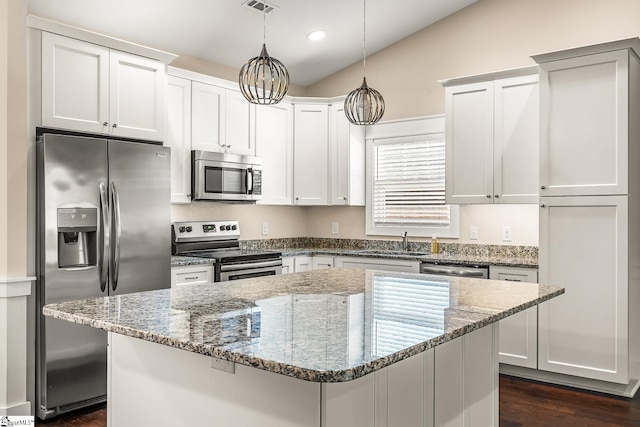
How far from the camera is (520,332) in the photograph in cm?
395

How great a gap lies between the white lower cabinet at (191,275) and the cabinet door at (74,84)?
1.17 meters

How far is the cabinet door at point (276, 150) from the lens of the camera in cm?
513

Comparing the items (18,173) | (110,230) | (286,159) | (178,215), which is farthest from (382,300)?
(286,159)

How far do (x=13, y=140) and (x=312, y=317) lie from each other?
2321 millimetres

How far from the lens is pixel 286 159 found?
538 cm

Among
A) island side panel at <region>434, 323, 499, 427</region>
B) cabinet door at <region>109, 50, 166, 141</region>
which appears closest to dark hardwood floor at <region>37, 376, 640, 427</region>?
island side panel at <region>434, 323, 499, 427</region>

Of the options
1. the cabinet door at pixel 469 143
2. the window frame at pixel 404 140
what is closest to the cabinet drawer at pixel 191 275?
the window frame at pixel 404 140

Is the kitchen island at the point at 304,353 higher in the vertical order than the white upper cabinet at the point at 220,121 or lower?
lower

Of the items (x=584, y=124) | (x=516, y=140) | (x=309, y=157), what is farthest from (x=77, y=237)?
(x=584, y=124)

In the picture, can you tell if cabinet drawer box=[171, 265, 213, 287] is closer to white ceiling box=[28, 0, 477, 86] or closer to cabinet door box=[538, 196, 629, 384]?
white ceiling box=[28, 0, 477, 86]

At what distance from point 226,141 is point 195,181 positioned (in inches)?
21.0

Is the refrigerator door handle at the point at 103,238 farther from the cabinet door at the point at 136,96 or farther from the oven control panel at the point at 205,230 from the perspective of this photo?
the oven control panel at the point at 205,230

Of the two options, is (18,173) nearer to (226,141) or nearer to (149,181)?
(149,181)

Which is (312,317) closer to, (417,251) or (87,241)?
(87,241)
